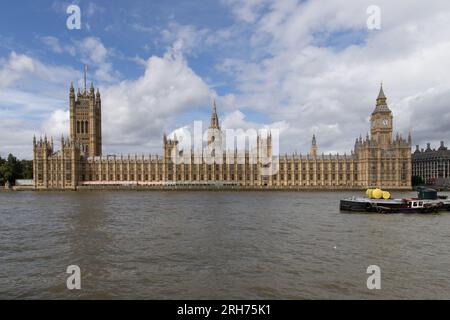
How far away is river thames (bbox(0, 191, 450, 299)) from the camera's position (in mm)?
14305

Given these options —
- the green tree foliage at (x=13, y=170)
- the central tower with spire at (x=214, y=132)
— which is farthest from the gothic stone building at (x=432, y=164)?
the green tree foliage at (x=13, y=170)

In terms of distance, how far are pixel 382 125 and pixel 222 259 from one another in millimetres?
110719

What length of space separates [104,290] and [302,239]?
47.4 ft

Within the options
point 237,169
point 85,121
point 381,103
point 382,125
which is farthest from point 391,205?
point 85,121

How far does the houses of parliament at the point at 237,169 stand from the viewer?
10712 cm

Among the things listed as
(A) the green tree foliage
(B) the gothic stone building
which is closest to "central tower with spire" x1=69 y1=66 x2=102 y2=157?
(A) the green tree foliage

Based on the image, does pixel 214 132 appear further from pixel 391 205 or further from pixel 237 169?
pixel 391 205

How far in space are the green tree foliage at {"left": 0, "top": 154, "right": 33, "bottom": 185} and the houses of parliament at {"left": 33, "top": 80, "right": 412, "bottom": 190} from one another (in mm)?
8919

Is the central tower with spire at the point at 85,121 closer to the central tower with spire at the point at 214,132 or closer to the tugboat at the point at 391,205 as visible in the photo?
the central tower with spire at the point at 214,132

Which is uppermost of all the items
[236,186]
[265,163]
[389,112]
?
[389,112]

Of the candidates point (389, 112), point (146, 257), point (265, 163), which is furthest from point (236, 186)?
point (146, 257)

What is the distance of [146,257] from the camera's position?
19.2 metres

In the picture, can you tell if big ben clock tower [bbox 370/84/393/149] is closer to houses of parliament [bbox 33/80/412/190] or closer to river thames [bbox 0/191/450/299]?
houses of parliament [bbox 33/80/412/190]
